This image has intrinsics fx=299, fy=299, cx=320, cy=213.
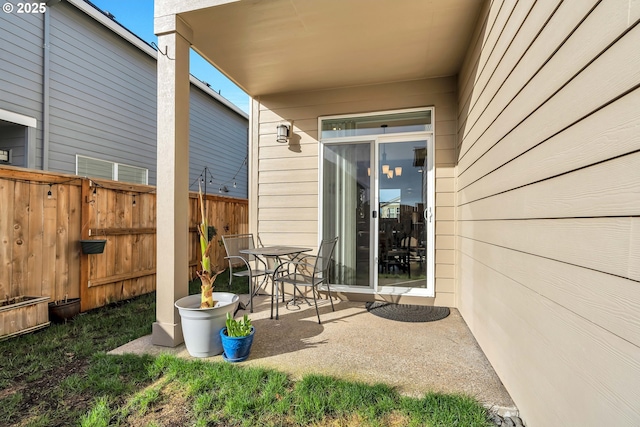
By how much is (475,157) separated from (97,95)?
625 cm

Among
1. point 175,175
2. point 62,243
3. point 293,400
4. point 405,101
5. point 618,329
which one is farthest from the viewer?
point 405,101

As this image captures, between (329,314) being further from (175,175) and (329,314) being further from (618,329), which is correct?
(618,329)

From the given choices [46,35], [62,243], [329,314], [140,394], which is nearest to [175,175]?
[140,394]

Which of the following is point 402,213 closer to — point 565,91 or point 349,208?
point 349,208

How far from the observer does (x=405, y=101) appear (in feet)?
11.9

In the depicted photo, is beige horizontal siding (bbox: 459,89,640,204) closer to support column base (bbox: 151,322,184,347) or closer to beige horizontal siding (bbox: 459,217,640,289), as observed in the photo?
beige horizontal siding (bbox: 459,217,640,289)

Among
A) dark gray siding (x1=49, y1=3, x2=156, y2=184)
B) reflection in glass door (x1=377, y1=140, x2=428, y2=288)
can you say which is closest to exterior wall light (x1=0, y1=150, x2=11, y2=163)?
dark gray siding (x1=49, y1=3, x2=156, y2=184)

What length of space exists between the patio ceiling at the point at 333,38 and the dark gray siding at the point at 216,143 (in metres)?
4.45

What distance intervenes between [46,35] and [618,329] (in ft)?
22.8

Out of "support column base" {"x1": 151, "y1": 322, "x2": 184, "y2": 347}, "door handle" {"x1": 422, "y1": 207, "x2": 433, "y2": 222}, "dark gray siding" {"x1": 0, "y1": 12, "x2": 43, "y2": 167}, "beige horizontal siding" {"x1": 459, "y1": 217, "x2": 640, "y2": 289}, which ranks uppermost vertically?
"dark gray siding" {"x1": 0, "y1": 12, "x2": 43, "y2": 167}

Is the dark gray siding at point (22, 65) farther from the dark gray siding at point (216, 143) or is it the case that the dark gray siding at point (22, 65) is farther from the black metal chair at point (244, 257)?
the black metal chair at point (244, 257)

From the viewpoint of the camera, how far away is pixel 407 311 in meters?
3.36

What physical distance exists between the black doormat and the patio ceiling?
8.86 ft

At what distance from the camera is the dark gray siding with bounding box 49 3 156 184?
478 centimetres
